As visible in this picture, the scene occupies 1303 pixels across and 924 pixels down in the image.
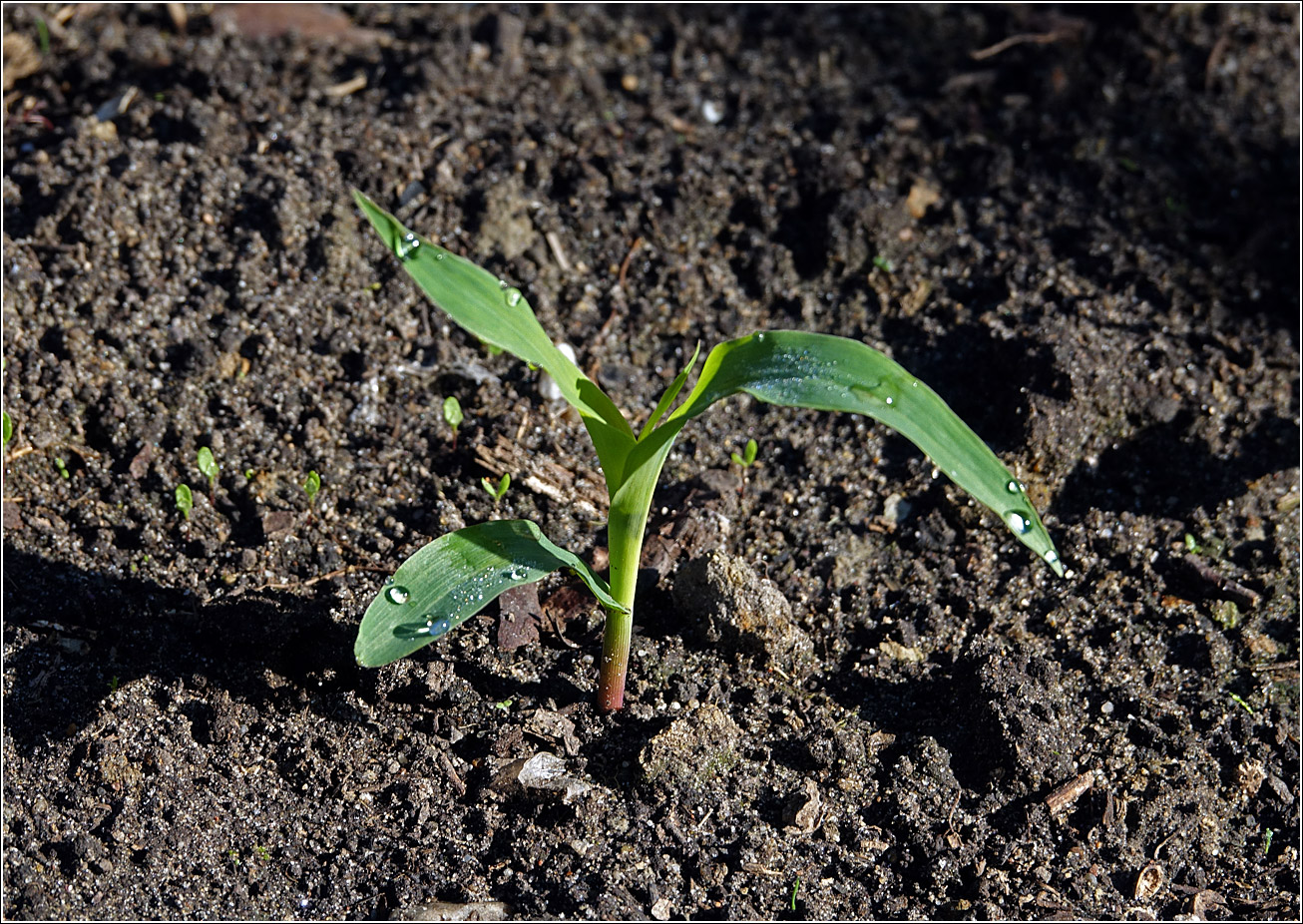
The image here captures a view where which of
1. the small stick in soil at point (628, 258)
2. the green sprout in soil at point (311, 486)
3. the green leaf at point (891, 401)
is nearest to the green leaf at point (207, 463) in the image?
the green sprout in soil at point (311, 486)

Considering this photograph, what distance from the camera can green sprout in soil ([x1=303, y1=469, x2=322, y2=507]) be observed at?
183cm

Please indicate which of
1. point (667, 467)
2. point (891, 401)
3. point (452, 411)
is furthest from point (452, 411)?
point (891, 401)

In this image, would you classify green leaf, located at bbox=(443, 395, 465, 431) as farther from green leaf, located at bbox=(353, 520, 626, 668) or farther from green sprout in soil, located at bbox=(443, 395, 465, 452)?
green leaf, located at bbox=(353, 520, 626, 668)

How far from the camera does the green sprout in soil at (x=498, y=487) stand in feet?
6.12

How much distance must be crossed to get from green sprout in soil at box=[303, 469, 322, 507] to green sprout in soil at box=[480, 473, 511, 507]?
0.28 meters

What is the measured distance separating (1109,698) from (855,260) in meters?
1.04

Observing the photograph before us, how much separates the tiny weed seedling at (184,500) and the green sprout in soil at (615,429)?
733 mm

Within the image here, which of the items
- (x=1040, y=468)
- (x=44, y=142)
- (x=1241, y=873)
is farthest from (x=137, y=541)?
(x=1241, y=873)

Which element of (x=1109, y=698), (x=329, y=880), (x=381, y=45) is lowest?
(x=329, y=880)

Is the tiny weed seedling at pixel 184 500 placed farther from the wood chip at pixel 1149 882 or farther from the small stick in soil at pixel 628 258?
the wood chip at pixel 1149 882

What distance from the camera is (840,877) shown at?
1.50 m

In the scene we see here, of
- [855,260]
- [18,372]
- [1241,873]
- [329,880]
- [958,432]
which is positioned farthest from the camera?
[855,260]

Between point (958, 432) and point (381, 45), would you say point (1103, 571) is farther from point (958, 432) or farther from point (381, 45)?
point (381, 45)

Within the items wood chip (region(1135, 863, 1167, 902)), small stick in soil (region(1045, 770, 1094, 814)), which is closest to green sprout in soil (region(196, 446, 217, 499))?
small stick in soil (region(1045, 770, 1094, 814))
